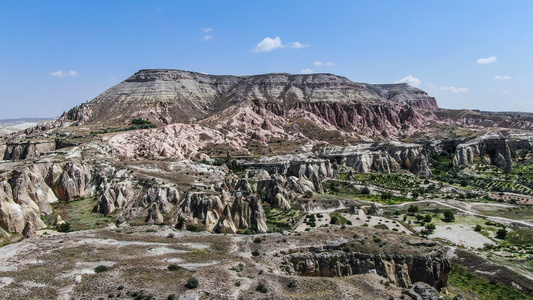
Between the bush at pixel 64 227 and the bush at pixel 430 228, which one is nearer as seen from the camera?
the bush at pixel 64 227

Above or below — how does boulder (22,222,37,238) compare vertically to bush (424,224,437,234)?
above

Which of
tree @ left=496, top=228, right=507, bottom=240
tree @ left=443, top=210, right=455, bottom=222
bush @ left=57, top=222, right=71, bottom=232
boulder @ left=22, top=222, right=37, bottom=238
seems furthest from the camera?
tree @ left=443, top=210, right=455, bottom=222

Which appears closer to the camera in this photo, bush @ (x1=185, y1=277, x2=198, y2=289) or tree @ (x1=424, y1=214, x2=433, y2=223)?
bush @ (x1=185, y1=277, x2=198, y2=289)

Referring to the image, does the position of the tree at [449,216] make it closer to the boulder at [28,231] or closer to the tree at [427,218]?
the tree at [427,218]

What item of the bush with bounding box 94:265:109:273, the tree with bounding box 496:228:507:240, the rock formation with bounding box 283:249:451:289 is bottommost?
the tree with bounding box 496:228:507:240

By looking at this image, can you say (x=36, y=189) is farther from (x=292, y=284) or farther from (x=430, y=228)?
(x=430, y=228)

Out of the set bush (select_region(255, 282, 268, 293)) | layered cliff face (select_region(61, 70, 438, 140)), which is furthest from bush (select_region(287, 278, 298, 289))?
layered cliff face (select_region(61, 70, 438, 140))

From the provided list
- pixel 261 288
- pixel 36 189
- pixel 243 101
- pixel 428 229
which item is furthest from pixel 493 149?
pixel 36 189

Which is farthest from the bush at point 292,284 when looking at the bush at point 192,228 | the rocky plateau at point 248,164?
the bush at point 192,228

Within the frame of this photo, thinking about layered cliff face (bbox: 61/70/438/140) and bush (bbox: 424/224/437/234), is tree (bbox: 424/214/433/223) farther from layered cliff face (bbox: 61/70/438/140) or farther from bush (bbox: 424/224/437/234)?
layered cliff face (bbox: 61/70/438/140)
